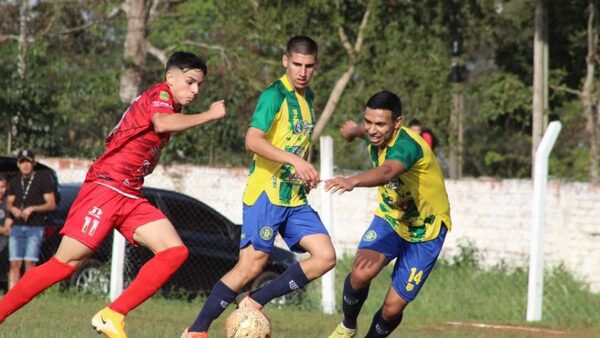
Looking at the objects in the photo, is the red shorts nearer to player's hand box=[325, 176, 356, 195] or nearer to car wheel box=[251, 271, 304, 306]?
player's hand box=[325, 176, 356, 195]

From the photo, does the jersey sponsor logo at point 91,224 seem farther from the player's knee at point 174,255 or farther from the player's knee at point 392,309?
the player's knee at point 392,309

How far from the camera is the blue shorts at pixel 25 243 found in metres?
15.9

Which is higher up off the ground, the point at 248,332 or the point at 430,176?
the point at 430,176

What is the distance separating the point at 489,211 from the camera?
2008 centimetres

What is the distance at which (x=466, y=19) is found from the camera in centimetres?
3269

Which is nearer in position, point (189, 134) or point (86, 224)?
point (86, 224)

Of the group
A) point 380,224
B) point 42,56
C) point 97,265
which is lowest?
point 97,265

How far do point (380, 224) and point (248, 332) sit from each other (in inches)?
57.0

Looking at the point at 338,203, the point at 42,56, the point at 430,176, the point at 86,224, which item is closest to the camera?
the point at 86,224

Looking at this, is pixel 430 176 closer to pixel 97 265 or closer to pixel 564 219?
pixel 97 265

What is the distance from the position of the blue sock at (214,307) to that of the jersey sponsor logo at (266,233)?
1.58 ft

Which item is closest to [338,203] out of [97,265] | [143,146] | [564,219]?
[564,219]

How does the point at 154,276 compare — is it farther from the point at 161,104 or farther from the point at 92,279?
the point at 92,279

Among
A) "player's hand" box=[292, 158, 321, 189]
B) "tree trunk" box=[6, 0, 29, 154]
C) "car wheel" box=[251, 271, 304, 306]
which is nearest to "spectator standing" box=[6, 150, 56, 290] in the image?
"car wheel" box=[251, 271, 304, 306]
